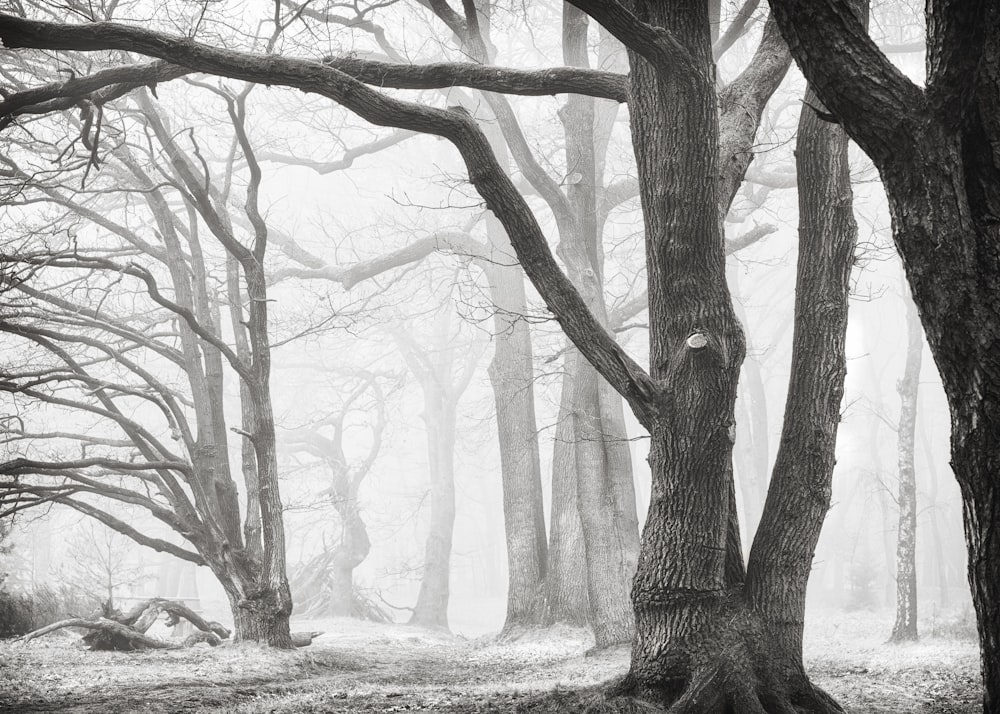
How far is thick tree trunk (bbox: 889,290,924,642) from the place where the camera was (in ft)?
35.7

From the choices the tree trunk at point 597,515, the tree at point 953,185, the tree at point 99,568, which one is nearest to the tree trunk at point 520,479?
the tree trunk at point 597,515

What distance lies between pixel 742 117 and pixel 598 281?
492 centimetres

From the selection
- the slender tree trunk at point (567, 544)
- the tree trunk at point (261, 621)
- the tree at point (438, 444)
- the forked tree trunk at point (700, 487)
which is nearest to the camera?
the forked tree trunk at point (700, 487)

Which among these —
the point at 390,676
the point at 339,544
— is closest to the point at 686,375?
the point at 390,676

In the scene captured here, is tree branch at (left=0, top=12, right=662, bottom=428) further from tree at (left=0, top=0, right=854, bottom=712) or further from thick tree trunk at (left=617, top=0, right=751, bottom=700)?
thick tree trunk at (left=617, top=0, right=751, bottom=700)

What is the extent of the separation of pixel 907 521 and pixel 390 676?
7.74 m

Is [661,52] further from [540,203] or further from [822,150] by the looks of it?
[540,203]

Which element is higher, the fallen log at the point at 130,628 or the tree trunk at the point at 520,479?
the tree trunk at the point at 520,479

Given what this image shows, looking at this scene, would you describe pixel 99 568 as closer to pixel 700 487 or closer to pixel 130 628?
pixel 130 628

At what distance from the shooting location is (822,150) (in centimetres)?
586

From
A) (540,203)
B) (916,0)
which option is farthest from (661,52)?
(540,203)

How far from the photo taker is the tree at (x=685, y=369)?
16.0 ft

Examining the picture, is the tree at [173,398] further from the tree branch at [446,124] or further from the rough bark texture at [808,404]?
the rough bark texture at [808,404]

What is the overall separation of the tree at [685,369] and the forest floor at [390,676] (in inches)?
32.1
